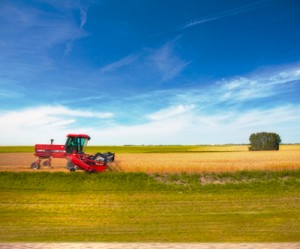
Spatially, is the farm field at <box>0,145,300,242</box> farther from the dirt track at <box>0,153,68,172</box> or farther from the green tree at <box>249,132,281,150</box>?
the green tree at <box>249,132,281,150</box>

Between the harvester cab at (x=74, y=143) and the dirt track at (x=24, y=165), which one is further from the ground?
the harvester cab at (x=74, y=143)

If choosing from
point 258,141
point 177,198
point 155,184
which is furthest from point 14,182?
point 258,141

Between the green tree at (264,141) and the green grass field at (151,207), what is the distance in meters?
71.0

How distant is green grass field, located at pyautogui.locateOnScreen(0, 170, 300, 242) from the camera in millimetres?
13062

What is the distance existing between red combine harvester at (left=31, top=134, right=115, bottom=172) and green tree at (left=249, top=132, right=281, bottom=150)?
70567mm

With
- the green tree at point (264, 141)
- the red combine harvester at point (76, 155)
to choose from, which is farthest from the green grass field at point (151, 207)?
the green tree at point (264, 141)

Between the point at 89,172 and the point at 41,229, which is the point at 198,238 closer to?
the point at 41,229

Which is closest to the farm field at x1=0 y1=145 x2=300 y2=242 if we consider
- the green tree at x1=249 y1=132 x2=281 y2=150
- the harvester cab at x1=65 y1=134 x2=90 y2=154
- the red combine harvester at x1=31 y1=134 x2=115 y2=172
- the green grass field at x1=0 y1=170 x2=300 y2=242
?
the green grass field at x1=0 y1=170 x2=300 y2=242

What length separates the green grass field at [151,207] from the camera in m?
13.1

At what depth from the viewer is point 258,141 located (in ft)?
324

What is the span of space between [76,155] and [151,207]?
13746 millimetres

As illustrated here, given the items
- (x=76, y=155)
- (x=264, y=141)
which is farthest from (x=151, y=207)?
(x=264, y=141)

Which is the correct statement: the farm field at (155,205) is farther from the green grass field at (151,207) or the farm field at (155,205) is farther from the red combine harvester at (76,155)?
the red combine harvester at (76,155)

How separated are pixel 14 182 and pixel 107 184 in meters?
7.24
